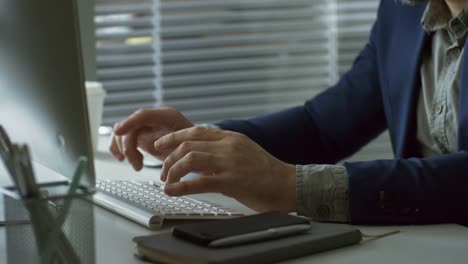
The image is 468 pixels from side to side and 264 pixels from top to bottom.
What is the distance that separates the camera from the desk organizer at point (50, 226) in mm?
895

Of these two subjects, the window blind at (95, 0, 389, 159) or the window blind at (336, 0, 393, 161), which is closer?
the window blind at (95, 0, 389, 159)

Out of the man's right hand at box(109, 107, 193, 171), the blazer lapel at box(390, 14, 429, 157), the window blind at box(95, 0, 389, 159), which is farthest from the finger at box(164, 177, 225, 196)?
the window blind at box(95, 0, 389, 159)

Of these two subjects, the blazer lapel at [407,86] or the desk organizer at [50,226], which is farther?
the blazer lapel at [407,86]

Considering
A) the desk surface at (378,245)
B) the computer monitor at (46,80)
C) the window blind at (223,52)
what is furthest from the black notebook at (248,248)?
the window blind at (223,52)

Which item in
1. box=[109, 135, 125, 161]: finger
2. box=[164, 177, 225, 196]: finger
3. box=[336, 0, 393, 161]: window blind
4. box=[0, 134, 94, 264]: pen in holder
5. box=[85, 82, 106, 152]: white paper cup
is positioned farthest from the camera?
box=[336, 0, 393, 161]: window blind

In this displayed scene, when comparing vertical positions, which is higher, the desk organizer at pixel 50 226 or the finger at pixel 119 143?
the desk organizer at pixel 50 226

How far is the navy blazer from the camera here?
135cm

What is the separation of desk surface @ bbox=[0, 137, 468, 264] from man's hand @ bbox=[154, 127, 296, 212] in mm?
91

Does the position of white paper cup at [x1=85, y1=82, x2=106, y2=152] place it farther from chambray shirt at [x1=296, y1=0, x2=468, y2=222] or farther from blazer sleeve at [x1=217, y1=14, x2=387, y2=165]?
chambray shirt at [x1=296, y1=0, x2=468, y2=222]

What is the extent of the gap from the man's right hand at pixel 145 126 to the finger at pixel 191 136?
0.75ft

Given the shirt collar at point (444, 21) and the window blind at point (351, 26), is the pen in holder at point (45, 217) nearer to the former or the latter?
the shirt collar at point (444, 21)

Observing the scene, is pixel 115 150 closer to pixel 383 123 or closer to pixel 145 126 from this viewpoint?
pixel 145 126

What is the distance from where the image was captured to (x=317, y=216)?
130cm

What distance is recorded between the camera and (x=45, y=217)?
895 millimetres
